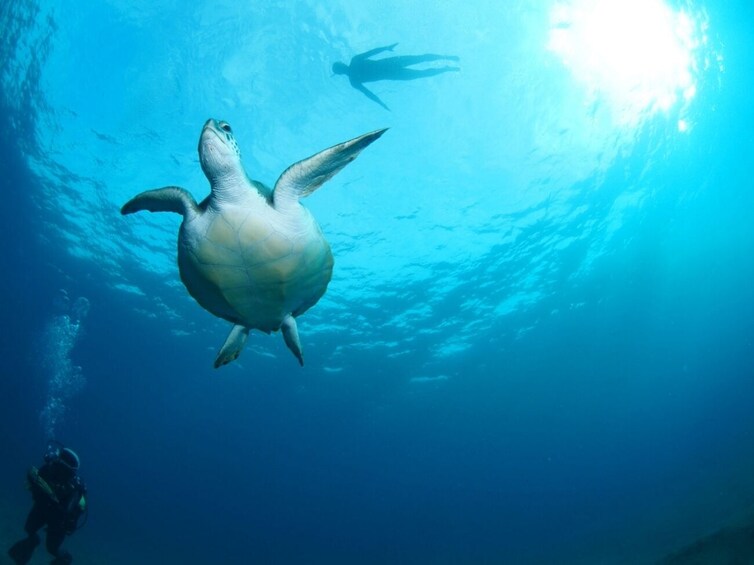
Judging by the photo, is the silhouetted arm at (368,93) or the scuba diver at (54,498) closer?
the scuba diver at (54,498)

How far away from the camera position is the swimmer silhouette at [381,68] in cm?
905

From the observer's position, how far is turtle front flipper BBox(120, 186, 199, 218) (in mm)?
3854

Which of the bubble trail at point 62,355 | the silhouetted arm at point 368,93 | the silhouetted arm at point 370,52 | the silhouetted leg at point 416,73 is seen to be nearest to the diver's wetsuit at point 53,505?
the silhouetted arm at point 368,93

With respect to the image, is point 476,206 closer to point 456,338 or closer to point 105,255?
point 456,338

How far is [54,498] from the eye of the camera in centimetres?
655

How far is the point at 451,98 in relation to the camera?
1059 centimetres

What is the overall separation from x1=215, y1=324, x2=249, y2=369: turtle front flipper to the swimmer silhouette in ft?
22.7

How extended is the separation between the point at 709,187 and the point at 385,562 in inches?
1683

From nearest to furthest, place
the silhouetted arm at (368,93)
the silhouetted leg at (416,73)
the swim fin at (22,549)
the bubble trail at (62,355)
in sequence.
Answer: the swim fin at (22,549) < the silhouetted leg at (416,73) < the silhouetted arm at (368,93) < the bubble trail at (62,355)

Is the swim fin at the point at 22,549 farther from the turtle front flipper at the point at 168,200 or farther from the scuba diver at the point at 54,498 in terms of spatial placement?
the turtle front flipper at the point at 168,200

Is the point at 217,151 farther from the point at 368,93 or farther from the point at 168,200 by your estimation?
the point at 368,93

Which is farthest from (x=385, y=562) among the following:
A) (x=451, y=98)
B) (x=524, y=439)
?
(x=451, y=98)

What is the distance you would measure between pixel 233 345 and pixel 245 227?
2.22 m

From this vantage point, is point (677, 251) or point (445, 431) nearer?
point (677, 251)
